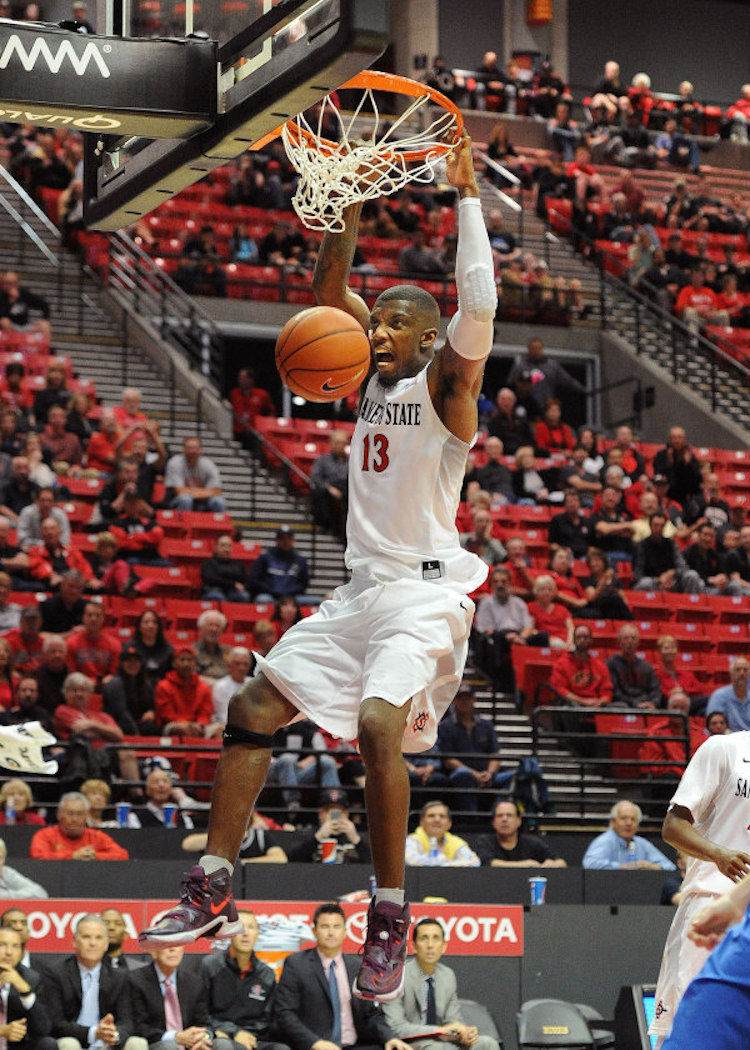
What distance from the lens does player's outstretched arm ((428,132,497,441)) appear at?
570 cm

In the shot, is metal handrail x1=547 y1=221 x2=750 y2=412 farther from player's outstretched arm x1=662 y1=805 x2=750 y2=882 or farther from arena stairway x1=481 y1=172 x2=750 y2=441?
player's outstretched arm x1=662 y1=805 x2=750 y2=882

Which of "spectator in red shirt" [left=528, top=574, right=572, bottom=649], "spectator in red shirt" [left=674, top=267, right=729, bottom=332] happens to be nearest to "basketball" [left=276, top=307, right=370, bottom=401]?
"spectator in red shirt" [left=528, top=574, right=572, bottom=649]

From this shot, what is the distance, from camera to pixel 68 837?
11.3 m

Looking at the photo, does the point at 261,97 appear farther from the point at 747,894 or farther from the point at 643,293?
the point at 643,293

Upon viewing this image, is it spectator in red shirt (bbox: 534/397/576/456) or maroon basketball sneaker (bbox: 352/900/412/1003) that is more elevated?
spectator in red shirt (bbox: 534/397/576/456)

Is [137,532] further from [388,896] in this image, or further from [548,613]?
[388,896]

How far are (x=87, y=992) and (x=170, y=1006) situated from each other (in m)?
0.51

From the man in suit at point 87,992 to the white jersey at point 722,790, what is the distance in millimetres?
4305

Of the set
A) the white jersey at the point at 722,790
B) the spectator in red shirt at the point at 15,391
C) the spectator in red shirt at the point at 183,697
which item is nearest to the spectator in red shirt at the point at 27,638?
the spectator in red shirt at the point at 183,697

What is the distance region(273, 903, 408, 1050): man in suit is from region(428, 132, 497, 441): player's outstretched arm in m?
5.42

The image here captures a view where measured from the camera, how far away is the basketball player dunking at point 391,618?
5559 millimetres

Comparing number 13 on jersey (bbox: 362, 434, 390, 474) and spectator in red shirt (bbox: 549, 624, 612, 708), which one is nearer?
number 13 on jersey (bbox: 362, 434, 390, 474)

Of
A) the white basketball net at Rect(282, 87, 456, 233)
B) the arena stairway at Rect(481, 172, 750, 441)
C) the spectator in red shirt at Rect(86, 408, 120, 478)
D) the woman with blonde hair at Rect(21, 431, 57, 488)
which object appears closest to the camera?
the white basketball net at Rect(282, 87, 456, 233)

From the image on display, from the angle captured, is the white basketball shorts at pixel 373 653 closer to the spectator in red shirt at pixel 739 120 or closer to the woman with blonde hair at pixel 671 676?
the woman with blonde hair at pixel 671 676
